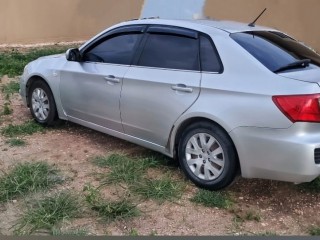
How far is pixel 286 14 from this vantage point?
10.5m

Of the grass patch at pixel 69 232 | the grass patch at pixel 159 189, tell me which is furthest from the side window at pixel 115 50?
the grass patch at pixel 69 232

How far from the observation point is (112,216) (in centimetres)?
350

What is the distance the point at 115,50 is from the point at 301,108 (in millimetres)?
2208

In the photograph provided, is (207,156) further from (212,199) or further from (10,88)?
(10,88)

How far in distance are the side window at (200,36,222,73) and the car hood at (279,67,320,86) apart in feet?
1.93

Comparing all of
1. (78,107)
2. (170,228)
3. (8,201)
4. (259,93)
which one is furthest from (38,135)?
(259,93)

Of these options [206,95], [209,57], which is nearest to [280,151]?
[206,95]

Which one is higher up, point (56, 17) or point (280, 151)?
point (56, 17)

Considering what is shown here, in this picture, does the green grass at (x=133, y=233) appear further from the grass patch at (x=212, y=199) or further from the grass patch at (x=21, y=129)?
the grass patch at (x=21, y=129)

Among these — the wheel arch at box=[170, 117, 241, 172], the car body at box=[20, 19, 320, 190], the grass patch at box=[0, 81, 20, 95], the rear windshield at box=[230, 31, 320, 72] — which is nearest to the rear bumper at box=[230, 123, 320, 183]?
the car body at box=[20, 19, 320, 190]

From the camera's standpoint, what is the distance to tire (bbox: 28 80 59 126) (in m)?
5.47

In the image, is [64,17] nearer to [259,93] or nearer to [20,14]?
[20,14]

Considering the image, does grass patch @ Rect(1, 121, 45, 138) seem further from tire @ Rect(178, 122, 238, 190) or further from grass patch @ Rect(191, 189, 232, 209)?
grass patch @ Rect(191, 189, 232, 209)

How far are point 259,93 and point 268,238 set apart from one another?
44.6 inches
